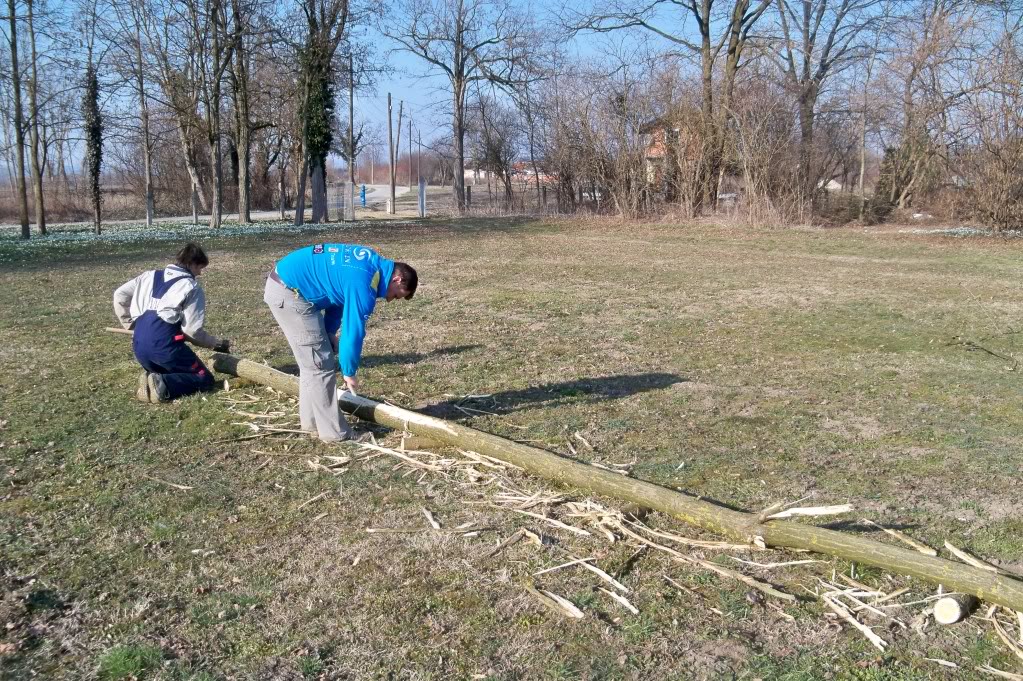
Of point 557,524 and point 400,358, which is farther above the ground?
point 400,358

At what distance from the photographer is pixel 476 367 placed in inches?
330

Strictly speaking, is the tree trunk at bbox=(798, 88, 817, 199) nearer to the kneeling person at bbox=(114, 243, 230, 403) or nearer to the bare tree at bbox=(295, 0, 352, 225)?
the bare tree at bbox=(295, 0, 352, 225)

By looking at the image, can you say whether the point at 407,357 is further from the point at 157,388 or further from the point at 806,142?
the point at 806,142

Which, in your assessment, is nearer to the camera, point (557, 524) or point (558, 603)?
point (558, 603)

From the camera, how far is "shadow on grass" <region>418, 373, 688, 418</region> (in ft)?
22.8

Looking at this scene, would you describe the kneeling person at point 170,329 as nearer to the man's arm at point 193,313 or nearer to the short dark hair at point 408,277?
the man's arm at point 193,313

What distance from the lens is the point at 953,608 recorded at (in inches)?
144

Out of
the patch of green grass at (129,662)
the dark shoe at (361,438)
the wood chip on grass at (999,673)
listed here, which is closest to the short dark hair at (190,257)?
the dark shoe at (361,438)

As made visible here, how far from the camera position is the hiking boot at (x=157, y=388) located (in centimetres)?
693

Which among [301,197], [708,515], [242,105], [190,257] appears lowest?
[708,515]

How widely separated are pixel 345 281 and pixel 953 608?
13.2 feet

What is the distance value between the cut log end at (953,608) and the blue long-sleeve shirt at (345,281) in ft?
11.9

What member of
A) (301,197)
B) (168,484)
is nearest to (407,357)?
(168,484)

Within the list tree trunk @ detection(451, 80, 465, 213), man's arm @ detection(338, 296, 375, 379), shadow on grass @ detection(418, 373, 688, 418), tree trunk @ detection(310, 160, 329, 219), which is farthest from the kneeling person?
tree trunk @ detection(451, 80, 465, 213)
